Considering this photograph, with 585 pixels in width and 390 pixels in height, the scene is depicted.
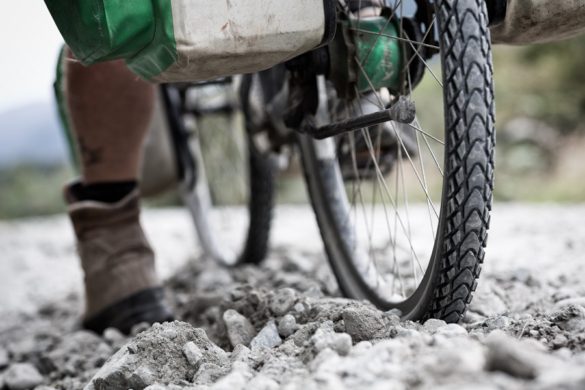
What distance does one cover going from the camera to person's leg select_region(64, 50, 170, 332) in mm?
1906

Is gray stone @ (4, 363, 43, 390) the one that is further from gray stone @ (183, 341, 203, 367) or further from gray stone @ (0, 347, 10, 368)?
gray stone @ (183, 341, 203, 367)

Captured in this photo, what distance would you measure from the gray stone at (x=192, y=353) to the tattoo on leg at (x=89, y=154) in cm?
85

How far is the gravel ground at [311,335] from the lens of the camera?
87cm

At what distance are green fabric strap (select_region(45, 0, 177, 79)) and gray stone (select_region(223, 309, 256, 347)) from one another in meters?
0.49

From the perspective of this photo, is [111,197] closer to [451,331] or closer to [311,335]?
[311,335]

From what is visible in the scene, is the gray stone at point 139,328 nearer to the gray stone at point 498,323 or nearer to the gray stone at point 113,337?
the gray stone at point 113,337

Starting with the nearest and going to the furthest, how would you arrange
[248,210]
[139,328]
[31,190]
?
[139,328] < [248,210] < [31,190]

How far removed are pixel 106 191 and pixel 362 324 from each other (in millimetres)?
1034

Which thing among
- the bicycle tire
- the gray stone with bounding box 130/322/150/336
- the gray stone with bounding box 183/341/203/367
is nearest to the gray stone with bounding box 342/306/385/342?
the gray stone with bounding box 183/341/203/367

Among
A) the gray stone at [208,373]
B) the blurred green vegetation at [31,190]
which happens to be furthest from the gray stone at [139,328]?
the blurred green vegetation at [31,190]

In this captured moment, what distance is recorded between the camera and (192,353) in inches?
47.9

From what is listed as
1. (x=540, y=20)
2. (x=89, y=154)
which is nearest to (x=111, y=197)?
(x=89, y=154)

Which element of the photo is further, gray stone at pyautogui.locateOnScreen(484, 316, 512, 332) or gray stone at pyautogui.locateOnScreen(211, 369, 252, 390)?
gray stone at pyautogui.locateOnScreen(484, 316, 512, 332)

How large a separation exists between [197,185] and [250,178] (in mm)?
425
